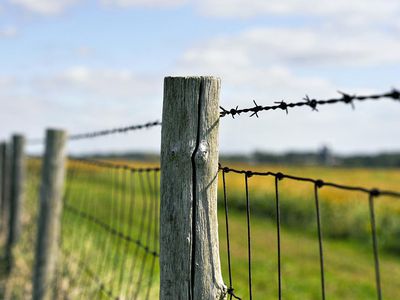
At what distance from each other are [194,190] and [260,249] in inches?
364

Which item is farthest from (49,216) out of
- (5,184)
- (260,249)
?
(260,249)

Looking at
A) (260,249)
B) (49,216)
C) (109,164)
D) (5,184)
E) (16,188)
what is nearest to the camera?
(109,164)

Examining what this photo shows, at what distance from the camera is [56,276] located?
17.8 ft

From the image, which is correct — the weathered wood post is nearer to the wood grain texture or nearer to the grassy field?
the grassy field

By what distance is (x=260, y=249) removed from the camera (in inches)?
447

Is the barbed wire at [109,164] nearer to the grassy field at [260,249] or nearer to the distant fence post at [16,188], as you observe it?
the grassy field at [260,249]

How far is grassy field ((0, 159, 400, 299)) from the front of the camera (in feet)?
18.2

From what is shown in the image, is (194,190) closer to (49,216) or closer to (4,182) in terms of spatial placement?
(49,216)

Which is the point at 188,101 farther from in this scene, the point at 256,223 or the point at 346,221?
the point at 256,223

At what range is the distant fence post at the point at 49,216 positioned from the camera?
5.27 meters

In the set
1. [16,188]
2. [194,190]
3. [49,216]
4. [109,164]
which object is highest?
[109,164]

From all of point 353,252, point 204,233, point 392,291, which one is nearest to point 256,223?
point 353,252

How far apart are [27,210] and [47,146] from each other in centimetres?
456

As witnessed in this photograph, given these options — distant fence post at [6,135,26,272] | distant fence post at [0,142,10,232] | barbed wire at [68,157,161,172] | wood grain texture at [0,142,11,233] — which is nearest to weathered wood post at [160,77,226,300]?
barbed wire at [68,157,161,172]
